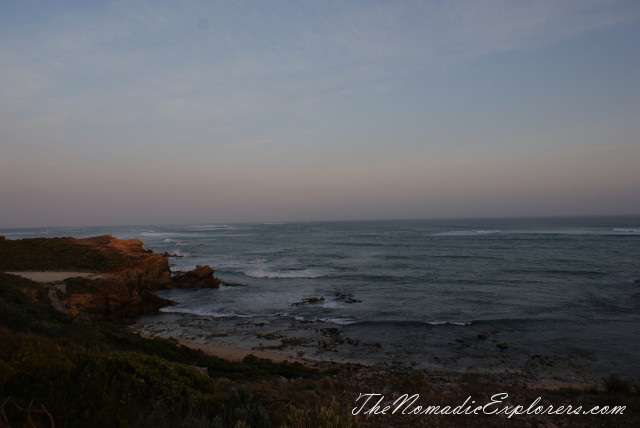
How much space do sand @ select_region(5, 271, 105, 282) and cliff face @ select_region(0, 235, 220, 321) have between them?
0.71m

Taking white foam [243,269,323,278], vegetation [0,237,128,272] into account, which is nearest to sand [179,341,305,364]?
vegetation [0,237,128,272]

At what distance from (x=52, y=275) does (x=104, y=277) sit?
325 centimetres

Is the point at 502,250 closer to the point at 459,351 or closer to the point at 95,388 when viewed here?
the point at 459,351

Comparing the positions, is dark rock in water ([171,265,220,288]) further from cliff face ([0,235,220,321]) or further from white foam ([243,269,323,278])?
white foam ([243,269,323,278])

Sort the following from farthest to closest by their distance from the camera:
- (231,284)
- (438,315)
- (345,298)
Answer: (231,284)
(345,298)
(438,315)

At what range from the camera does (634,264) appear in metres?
32.1

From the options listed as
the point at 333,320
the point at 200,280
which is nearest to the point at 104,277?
the point at 200,280

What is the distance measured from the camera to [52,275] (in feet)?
64.0

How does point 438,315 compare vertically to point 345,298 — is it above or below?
above

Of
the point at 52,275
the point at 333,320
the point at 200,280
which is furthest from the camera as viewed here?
the point at 200,280

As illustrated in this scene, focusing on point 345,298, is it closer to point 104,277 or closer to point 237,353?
point 237,353

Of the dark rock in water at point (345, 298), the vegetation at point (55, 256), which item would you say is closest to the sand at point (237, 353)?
the dark rock in water at point (345, 298)

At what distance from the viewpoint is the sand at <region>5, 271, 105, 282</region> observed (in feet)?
59.6

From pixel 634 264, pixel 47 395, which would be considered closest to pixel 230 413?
pixel 47 395
